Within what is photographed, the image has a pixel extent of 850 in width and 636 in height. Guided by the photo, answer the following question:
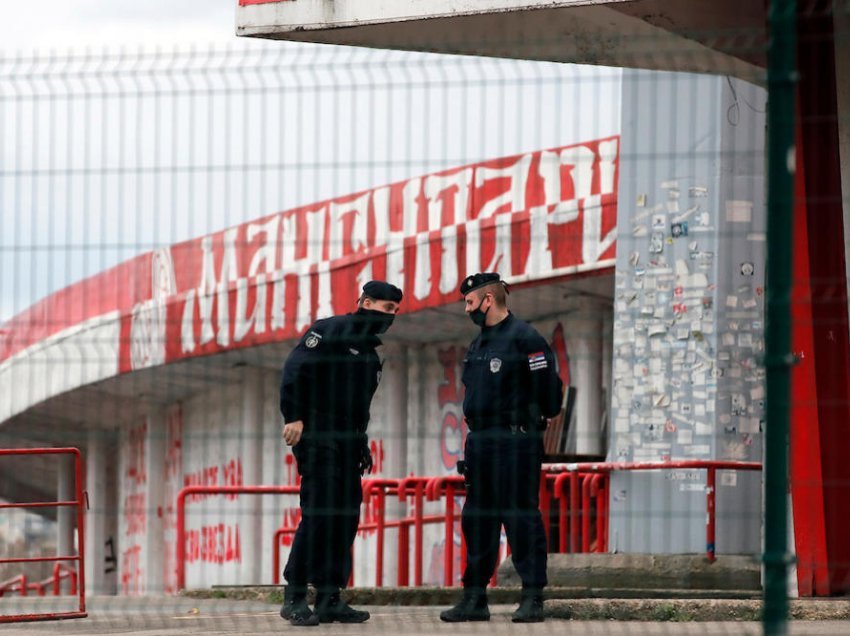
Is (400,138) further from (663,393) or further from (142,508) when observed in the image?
(142,508)

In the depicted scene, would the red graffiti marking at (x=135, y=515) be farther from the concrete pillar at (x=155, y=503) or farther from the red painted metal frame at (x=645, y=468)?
the red painted metal frame at (x=645, y=468)

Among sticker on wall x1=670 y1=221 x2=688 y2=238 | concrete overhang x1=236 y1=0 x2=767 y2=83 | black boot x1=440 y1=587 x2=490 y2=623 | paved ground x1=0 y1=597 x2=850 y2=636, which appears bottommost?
paved ground x1=0 y1=597 x2=850 y2=636

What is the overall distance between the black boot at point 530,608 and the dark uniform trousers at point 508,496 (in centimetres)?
3

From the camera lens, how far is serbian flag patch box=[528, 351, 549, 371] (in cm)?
816

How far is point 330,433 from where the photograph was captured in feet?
27.1

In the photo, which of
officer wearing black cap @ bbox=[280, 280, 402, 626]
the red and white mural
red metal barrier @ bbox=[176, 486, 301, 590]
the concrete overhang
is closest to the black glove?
officer wearing black cap @ bbox=[280, 280, 402, 626]

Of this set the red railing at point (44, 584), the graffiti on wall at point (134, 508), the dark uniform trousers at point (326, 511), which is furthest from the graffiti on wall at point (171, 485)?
the dark uniform trousers at point (326, 511)

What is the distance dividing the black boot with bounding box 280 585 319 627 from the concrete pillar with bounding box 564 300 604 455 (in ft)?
25.0

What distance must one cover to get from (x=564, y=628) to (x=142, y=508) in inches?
768

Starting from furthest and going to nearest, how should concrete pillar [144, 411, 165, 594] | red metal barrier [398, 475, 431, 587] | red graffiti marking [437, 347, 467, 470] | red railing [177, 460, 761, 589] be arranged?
concrete pillar [144, 411, 165, 594]
red graffiti marking [437, 347, 467, 470]
red metal barrier [398, 475, 431, 587]
red railing [177, 460, 761, 589]

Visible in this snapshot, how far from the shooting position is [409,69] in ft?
22.4

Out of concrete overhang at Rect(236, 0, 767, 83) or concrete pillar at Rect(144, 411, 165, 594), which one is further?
concrete pillar at Rect(144, 411, 165, 594)

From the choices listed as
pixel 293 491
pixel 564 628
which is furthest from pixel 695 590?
pixel 293 491

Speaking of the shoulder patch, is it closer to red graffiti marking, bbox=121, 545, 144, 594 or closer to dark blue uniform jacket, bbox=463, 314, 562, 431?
dark blue uniform jacket, bbox=463, 314, 562, 431
